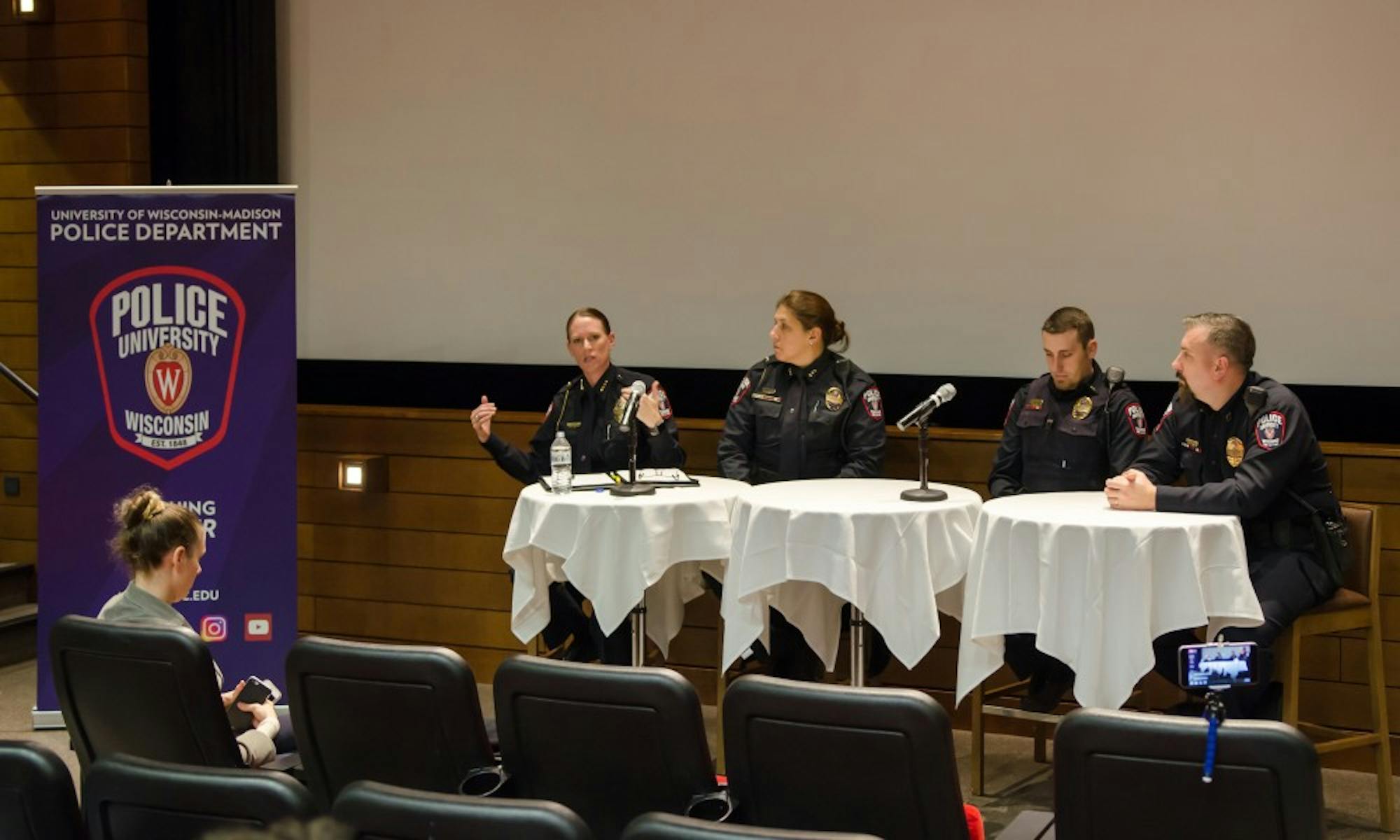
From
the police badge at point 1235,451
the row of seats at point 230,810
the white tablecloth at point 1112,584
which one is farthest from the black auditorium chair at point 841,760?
the police badge at point 1235,451

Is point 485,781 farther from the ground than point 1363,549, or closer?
closer

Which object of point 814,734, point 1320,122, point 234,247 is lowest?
point 814,734

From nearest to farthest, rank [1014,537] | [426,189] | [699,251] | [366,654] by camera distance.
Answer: [366,654], [1014,537], [699,251], [426,189]

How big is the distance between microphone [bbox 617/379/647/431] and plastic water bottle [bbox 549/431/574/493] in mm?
205

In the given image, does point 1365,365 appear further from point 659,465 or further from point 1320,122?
point 659,465

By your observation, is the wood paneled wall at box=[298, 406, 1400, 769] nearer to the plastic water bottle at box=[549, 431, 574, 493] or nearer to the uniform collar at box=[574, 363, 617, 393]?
the uniform collar at box=[574, 363, 617, 393]

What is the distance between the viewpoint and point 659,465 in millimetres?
5516

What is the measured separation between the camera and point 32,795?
2453 mm

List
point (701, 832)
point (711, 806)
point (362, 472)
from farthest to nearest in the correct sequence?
point (362, 472) < point (711, 806) < point (701, 832)

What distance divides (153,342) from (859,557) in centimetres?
261

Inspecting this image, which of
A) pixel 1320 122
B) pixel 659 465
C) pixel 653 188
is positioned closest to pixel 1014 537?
pixel 659 465

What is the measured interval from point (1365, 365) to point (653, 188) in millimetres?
2667

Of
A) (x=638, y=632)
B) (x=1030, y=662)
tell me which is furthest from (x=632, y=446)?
(x=1030, y=662)

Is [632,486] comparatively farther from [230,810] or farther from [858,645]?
[230,810]
